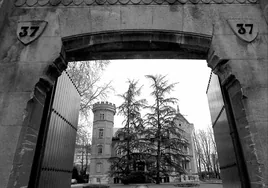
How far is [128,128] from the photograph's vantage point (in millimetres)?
27156

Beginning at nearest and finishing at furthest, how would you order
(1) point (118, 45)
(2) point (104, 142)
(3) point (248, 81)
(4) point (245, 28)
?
(3) point (248, 81) < (4) point (245, 28) < (1) point (118, 45) < (2) point (104, 142)

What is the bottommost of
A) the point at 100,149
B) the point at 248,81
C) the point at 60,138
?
the point at 60,138

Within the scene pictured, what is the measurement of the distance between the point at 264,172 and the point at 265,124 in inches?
27.0

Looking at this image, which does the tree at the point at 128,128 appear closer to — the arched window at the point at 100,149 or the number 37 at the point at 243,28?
the arched window at the point at 100,149

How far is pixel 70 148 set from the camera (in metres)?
5.47

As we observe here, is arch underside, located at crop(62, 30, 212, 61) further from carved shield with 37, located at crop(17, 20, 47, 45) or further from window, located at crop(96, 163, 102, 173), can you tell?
window, located at crop(96, 163, 102, 173)

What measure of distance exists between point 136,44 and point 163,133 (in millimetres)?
21977

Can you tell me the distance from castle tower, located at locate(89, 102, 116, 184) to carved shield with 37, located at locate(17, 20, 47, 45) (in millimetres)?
35692

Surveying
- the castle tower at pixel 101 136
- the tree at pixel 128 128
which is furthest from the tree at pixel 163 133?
the castle tower at pixel 101 136

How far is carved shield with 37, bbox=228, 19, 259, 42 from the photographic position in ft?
11.1

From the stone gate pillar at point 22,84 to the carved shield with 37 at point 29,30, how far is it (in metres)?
0.07

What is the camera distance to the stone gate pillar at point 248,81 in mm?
2734

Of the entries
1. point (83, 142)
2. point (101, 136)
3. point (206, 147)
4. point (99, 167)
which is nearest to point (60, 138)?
point (83, 142)

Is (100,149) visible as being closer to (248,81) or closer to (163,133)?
(163,133)
